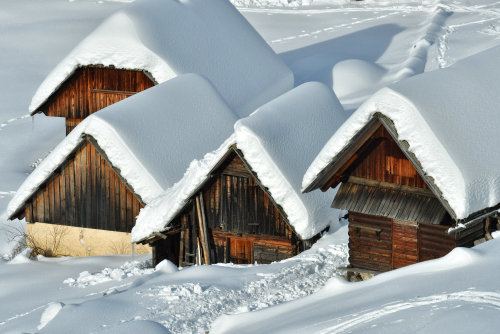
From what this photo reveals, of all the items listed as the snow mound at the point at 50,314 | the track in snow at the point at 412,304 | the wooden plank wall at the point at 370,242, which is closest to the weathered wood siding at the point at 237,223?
the wooden plank wall at the point at 370,242

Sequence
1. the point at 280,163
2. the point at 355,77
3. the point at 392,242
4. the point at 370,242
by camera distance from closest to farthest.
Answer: the point at 392,242
the point at 370,242
the point at 280,163
the point at 355,77

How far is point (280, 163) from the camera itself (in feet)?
47.5

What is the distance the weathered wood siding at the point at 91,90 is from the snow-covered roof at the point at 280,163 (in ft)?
22.6

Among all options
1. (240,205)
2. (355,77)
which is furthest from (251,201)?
(355,77)

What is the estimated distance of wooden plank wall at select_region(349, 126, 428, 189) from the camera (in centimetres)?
1199

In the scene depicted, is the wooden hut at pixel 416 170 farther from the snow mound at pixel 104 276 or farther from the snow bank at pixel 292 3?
the snow bank at pixel 292 3

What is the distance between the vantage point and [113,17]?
74.6 feet

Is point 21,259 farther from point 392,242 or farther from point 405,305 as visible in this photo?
point 405,305

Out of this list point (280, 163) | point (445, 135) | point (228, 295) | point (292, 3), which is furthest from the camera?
point (292, 3)

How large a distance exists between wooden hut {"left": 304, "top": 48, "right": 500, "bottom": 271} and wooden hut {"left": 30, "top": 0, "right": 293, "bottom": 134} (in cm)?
987

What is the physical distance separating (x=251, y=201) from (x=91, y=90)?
8.79m

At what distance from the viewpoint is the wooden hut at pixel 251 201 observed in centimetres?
1441

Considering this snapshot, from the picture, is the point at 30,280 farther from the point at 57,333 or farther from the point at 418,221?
the point at 418,221

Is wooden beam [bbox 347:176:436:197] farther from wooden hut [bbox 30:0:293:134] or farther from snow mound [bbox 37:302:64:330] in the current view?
wooden hut [bbox 30:0:293:134]
